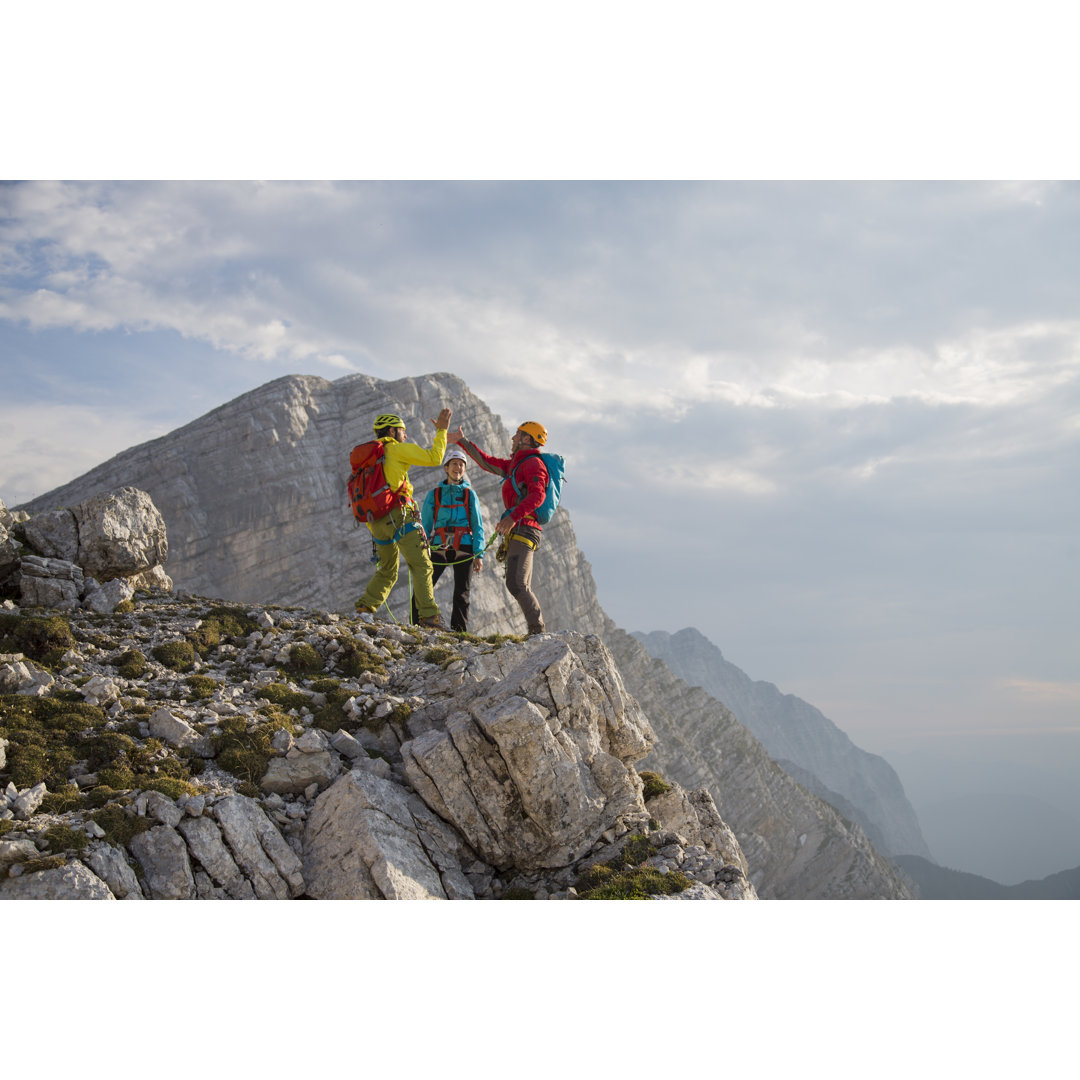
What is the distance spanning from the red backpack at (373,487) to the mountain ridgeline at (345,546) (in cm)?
3926

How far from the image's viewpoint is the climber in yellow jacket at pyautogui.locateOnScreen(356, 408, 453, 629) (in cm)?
1575

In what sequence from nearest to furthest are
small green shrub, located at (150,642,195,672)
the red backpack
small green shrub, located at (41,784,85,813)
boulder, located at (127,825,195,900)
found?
boulder, located at (127,825,195,900) < small green shrub, located at (41,784,85,813) < small green shrub, located at (150,642,195,672) < the red backpack

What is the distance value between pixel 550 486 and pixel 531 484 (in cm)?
56

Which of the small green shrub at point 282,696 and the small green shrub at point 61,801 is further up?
the small green shrub at point 282,696

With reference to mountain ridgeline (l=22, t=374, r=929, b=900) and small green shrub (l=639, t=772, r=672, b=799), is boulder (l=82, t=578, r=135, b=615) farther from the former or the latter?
mountain ridgeline (l=22, t=374, r=929, b=900)

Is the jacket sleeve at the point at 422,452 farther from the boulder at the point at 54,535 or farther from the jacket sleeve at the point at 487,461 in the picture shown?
the boulder at the point at 54,535

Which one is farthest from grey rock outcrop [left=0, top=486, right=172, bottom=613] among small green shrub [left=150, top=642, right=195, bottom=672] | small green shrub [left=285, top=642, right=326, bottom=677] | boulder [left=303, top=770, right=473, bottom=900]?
boulder [left=303, top=770, right=473, bottom=900]

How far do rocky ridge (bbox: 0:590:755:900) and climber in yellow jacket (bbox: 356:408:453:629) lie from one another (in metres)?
3.12

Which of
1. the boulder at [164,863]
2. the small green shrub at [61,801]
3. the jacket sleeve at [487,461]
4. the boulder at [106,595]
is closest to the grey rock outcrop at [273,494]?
the jacket sleeve at [487,461]

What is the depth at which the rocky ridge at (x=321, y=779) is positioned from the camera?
8070 millimetres

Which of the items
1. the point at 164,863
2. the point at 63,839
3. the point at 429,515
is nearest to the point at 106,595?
the point at 429,515

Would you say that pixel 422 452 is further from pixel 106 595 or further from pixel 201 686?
pixel 106 595

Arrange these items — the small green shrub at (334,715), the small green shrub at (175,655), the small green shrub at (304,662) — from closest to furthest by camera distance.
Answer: the small green shrub at (334,715) → the small green shrub at (175,655) → the small green shrub at (304,662)

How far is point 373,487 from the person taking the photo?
627 inches
